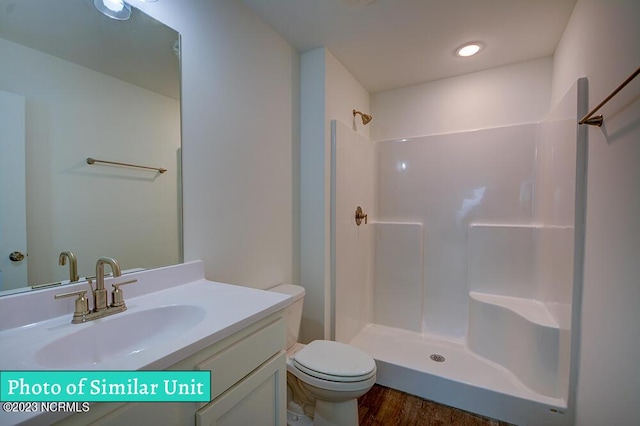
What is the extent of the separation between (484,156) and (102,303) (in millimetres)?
2455

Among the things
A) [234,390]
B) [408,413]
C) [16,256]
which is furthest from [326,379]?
[16,256]

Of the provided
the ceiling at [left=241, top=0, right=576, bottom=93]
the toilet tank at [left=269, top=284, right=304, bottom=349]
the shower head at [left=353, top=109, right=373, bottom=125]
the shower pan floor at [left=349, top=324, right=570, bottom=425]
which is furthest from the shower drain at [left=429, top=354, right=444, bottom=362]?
the ceiling at [left=241, top=0, right=576, bottom=93]

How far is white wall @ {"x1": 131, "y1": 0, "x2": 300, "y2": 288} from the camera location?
3.97ft

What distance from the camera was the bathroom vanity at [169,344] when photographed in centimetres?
59

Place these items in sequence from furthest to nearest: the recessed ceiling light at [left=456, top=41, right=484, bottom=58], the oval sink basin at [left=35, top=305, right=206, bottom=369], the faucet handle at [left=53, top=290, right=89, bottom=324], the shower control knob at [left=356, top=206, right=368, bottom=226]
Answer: the shower control knob at [left=356, top=206, right=368, bottom=226]
the recessed ceiling light at [left=456, top=41, right=484, bottom=58]
the faucet handle at [left=53, top=290, right=89, bottom=324]
the oval sink basin at [left=35, top=305, right=206, bottom=369]

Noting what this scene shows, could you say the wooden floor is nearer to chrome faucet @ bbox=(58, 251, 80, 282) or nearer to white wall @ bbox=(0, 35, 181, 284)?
white wall @ bbox=(0, 35, 181, 284)

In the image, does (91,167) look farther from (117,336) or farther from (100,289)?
(117,336)

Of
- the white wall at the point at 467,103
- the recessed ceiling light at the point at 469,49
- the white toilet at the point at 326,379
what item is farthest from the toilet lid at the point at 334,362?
the recessed ceiling light at the point at 469,49

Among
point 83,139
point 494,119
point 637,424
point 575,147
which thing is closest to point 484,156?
point 494,119

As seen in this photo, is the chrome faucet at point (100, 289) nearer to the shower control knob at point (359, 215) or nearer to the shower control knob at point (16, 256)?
the shower control knob at point (16, 256)

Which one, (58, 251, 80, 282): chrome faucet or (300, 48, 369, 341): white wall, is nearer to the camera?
(58, 251, 80, 282): chrome faucet

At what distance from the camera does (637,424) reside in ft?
2.64

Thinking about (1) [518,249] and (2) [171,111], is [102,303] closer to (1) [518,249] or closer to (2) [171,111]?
(2) [171,111]

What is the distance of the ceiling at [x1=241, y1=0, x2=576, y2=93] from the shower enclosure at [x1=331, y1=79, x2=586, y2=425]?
49 cm
